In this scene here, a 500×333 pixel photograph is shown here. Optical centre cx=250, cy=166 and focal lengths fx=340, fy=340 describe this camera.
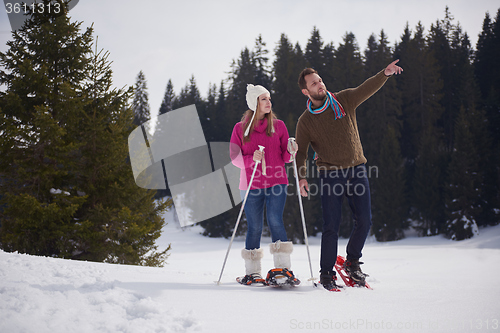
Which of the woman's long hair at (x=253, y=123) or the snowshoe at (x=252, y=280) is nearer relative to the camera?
the snowshoe at (x=252, y=280)

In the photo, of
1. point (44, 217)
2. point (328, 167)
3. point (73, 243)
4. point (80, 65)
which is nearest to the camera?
point (328, 167)

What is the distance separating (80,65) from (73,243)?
169 inches

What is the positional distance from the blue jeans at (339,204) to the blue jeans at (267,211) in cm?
41

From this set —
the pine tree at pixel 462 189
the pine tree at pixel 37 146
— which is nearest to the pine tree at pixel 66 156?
the pine tree at pixel 37 146

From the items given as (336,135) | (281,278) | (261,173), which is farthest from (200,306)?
(336,135)

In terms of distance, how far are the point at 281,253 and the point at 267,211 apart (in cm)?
44

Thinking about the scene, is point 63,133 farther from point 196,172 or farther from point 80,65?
point 196,172

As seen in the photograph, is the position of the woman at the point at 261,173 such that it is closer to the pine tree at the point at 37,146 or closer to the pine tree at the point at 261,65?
the pine tree at the point at 37,146

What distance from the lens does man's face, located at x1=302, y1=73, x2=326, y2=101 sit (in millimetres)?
3430

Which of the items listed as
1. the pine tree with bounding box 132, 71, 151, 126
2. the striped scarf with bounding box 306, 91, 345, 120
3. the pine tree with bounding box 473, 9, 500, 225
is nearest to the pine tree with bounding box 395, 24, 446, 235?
the pine tree with bounding box 473, 9, 500, 225

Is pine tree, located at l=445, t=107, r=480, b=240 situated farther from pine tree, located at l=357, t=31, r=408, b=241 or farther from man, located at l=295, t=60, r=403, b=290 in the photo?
man, located at l=295, t=60, r=403, b=290

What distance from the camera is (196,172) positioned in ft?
97.1

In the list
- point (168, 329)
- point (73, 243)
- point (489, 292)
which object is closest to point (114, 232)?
point (73, 243)

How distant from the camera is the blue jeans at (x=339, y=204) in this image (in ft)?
10.8
